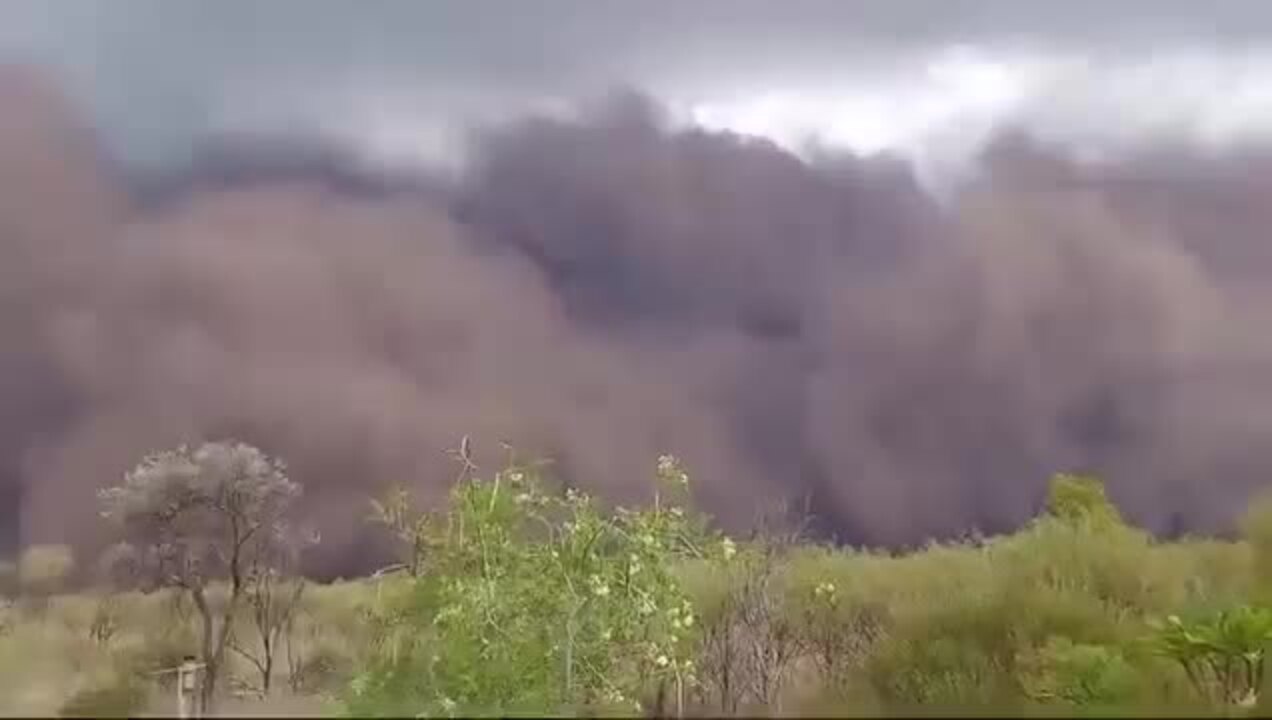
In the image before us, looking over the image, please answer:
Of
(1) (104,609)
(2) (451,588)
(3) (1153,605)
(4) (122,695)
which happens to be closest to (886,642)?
(3) (1153,605)

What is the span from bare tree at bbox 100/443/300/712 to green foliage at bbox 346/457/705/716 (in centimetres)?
562

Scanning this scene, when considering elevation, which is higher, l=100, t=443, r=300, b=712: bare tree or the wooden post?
l=100, t=443, r=300, b=712: bare tree

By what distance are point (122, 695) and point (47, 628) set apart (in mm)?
12419

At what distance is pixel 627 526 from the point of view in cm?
2558

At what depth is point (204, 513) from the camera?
31.0m

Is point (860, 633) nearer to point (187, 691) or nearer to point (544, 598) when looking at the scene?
point (544, 598)

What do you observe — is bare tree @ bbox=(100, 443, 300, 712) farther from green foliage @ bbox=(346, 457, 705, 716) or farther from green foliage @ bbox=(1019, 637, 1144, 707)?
green foliage @ bbox=(1019, 637, 1144, 707)

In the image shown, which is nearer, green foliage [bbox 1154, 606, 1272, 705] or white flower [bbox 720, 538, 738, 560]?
green foliage [bbox 1154, 606, 1272, 705]

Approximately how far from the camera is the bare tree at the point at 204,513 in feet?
101

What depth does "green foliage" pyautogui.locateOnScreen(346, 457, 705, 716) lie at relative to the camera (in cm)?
2380

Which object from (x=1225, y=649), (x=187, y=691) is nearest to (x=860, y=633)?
(x=1225, y=649)

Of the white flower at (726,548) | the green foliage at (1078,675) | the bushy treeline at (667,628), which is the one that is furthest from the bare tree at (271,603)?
the green foliage at (1078,675)

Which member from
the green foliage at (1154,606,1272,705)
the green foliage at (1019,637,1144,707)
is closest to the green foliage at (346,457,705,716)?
the green foliage at (1019,637,1144,707)

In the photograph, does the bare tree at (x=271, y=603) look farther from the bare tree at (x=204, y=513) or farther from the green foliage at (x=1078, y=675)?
the green foliage at (x=1078, y=675)
